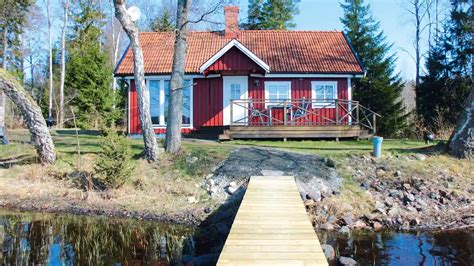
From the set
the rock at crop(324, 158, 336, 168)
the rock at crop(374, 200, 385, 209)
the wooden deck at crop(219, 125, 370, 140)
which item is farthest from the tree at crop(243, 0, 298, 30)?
the rock at crop(374, 200, 385, 209)

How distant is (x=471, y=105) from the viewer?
11.0 metres

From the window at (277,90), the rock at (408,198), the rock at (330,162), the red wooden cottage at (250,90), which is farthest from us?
the window at (277,90)

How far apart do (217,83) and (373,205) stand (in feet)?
31.2

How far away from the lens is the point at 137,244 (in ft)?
22.7

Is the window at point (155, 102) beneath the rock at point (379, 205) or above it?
above

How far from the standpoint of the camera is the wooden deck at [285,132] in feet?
47.9

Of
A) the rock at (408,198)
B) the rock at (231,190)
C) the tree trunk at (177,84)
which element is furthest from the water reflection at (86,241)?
the rock at (408,198)

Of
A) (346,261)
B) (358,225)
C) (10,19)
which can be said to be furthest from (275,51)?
(10,19)

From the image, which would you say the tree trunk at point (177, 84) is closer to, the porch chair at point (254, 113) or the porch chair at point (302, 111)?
the porch chair at point (254, 113)

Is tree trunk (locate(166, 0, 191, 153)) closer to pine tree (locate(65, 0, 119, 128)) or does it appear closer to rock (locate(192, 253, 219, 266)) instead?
rock (locate(192, 253, 219, 266))

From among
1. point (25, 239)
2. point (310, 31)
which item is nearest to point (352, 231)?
point (25, 239)

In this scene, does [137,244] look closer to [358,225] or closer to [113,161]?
[113,161]

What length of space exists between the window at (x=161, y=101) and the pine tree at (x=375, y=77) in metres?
13.0

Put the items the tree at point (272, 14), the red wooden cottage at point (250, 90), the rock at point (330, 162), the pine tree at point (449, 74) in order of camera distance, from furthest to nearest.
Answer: the tree at point (272, 14) → the pine tree at point (449, 74) → the red wooden cottage at point (250, 90) → the rock at point (330, 162)
